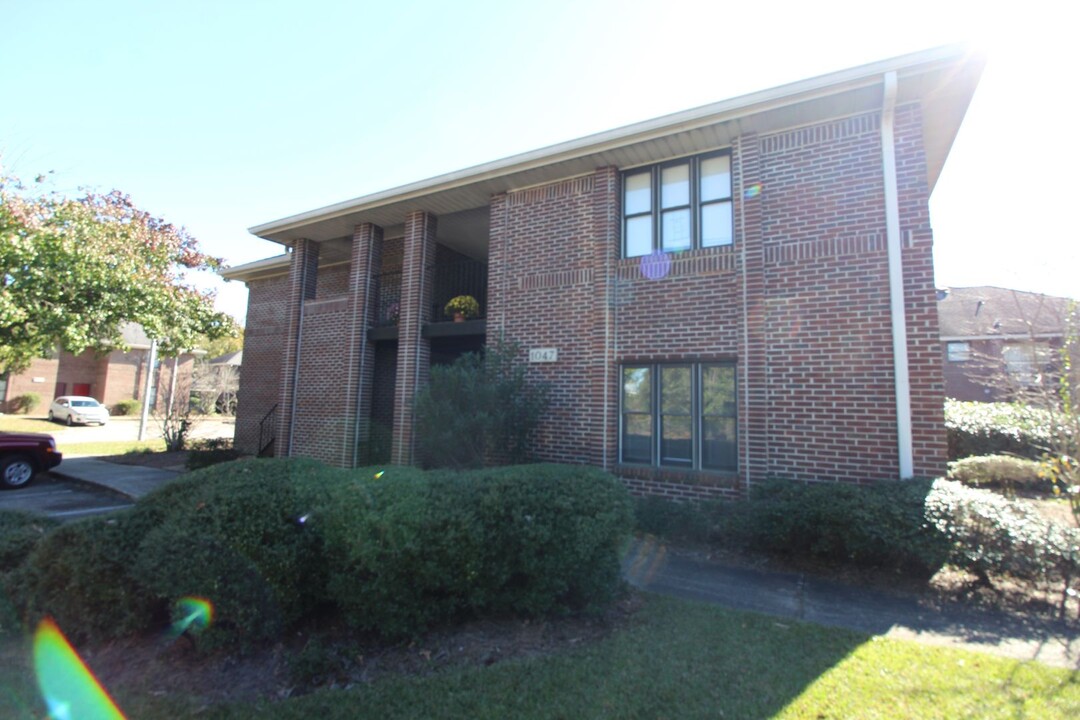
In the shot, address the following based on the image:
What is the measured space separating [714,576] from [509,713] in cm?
331

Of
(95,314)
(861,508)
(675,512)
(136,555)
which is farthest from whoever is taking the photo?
(95,314)

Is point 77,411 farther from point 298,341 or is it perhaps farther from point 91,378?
point 298,341

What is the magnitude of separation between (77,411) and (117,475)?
24586 millimetres

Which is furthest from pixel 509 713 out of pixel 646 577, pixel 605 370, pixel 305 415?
pixel 305 415

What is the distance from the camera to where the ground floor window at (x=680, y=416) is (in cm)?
734

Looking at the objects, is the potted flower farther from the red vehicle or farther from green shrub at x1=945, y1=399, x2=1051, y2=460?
green shrub at x1=945, y1=399, x2=1051, y2=460

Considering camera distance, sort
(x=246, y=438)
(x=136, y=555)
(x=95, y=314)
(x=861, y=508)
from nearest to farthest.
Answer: (x=136, y=555), (x=861, y=508), (x=95, y=314), (x=246, y=438)

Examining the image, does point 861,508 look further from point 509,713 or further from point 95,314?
point 95,314

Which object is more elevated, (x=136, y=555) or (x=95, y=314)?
(x=95, y=314)

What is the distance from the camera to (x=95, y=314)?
38.4 ft

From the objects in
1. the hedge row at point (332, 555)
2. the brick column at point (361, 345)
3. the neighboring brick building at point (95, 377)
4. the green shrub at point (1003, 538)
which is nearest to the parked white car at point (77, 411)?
the neighboring brick building at point (95, 377)

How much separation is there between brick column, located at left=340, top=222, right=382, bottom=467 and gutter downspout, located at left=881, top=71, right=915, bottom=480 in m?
9.50

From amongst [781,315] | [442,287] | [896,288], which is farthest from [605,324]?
[442,287]

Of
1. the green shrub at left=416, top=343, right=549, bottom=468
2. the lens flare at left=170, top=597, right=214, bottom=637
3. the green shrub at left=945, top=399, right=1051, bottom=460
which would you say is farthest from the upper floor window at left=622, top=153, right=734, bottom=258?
the green shrub at left=945, top=399, right=1051, bottom=460
